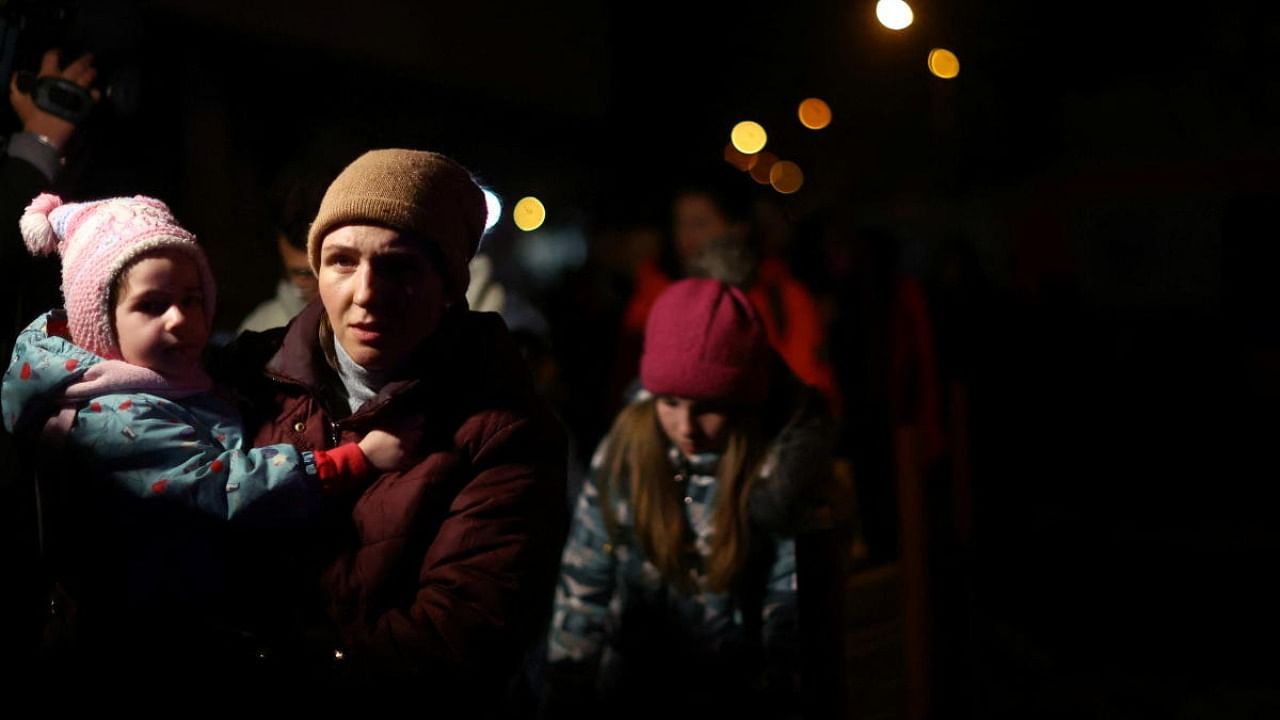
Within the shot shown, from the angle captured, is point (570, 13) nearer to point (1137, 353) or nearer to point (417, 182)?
point (417, 182)

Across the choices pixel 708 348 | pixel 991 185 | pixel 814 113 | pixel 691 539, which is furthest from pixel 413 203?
pixel 991 185

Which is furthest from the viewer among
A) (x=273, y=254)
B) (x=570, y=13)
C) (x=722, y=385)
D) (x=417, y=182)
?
(x=722, y=385)

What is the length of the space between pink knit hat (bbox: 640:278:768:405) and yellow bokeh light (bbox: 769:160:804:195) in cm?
25

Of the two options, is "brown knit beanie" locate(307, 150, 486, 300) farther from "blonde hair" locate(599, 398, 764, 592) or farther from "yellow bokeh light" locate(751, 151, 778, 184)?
"yellow bokeh light" locate(751, 151, 778, 184)

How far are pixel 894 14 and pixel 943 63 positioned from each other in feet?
0.59

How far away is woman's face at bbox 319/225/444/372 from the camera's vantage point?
118 centimetres

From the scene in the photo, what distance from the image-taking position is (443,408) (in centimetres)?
123

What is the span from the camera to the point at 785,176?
2051 millimetres

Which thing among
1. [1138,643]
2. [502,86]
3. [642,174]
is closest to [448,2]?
[502,86]

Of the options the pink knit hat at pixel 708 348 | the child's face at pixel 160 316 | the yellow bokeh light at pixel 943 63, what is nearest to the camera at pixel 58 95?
the child's face at pixel 160 316

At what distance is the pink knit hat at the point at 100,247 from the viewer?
3.60ft

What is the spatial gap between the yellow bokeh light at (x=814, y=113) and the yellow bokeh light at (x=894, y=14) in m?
0.19

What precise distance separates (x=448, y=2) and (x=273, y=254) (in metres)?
0.46

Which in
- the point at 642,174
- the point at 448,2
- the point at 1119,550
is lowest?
the point at 1119,550
